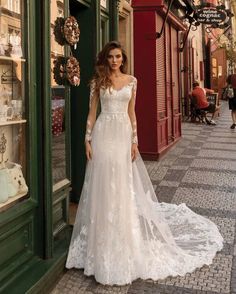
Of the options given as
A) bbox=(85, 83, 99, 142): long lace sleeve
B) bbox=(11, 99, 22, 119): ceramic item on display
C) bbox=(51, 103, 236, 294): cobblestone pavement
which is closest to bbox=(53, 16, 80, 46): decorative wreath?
bbox=(85, 83, 99, 142): long lace sleeve

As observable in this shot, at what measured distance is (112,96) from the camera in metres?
3.69

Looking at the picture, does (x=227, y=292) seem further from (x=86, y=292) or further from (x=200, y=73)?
(x=200, y=73)

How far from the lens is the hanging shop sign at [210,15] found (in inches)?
516

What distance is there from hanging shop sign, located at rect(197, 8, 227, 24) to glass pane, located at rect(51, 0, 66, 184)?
985 centimetres

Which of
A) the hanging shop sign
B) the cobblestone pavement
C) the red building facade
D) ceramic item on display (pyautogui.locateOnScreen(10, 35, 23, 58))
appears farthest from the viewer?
the hanging shop sign

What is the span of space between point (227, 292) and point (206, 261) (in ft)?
1.77

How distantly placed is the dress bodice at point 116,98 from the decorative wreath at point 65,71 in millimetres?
557

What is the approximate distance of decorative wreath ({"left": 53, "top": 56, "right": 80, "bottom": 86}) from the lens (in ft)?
13.3

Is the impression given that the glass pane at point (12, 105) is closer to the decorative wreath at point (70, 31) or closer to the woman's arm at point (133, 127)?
the decorative wreath at point (70, 31)

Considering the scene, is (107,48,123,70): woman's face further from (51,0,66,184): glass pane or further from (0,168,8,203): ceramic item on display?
(0,168,8,203): ceramic item on display

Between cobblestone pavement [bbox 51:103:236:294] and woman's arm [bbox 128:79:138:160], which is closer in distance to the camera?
cobblestone pavement [bbox 51:103:236:294]

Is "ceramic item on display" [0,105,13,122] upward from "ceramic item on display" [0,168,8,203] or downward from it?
upward

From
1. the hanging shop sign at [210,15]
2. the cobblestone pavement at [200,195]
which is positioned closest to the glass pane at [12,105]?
the cobblestone pavement at [200,195]

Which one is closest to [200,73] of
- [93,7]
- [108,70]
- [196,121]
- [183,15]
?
[196,121]
